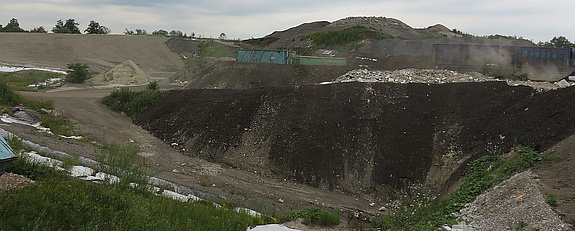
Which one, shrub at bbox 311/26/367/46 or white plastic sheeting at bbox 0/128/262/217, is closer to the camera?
white plastic sheeting at bbox 0/128/262/217

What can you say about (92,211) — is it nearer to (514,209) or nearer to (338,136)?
(514,209)

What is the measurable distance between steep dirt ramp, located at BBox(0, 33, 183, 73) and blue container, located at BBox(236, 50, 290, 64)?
20637mm

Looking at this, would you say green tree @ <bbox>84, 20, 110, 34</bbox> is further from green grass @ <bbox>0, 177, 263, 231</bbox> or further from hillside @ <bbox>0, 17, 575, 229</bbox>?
green grass @ <bbox>0, 177, 263, 231</bbox>

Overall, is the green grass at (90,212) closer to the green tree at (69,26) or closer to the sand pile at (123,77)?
the sand pile at (123,77)

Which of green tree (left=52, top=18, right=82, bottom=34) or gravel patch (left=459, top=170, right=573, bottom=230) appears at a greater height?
green tree (left=52, top=18, right=82, bottom=34)

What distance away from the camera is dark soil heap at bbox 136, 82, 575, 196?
1494 centimetres

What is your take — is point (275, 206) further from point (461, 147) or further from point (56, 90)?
point (56, 90)

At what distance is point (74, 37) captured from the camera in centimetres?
6350

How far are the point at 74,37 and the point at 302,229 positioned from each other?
200 ft

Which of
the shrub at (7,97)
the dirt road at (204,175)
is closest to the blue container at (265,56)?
the dirt road at (204,175)

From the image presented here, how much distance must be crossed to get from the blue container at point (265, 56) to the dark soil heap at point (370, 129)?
9.85 m

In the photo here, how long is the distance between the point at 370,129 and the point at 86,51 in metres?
48.7

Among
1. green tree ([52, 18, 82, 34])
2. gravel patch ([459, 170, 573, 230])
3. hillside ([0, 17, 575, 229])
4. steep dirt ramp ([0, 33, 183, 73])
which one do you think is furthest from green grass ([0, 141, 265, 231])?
green tree ([52, 18, 82, 34])

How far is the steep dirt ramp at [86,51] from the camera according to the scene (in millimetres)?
51562
